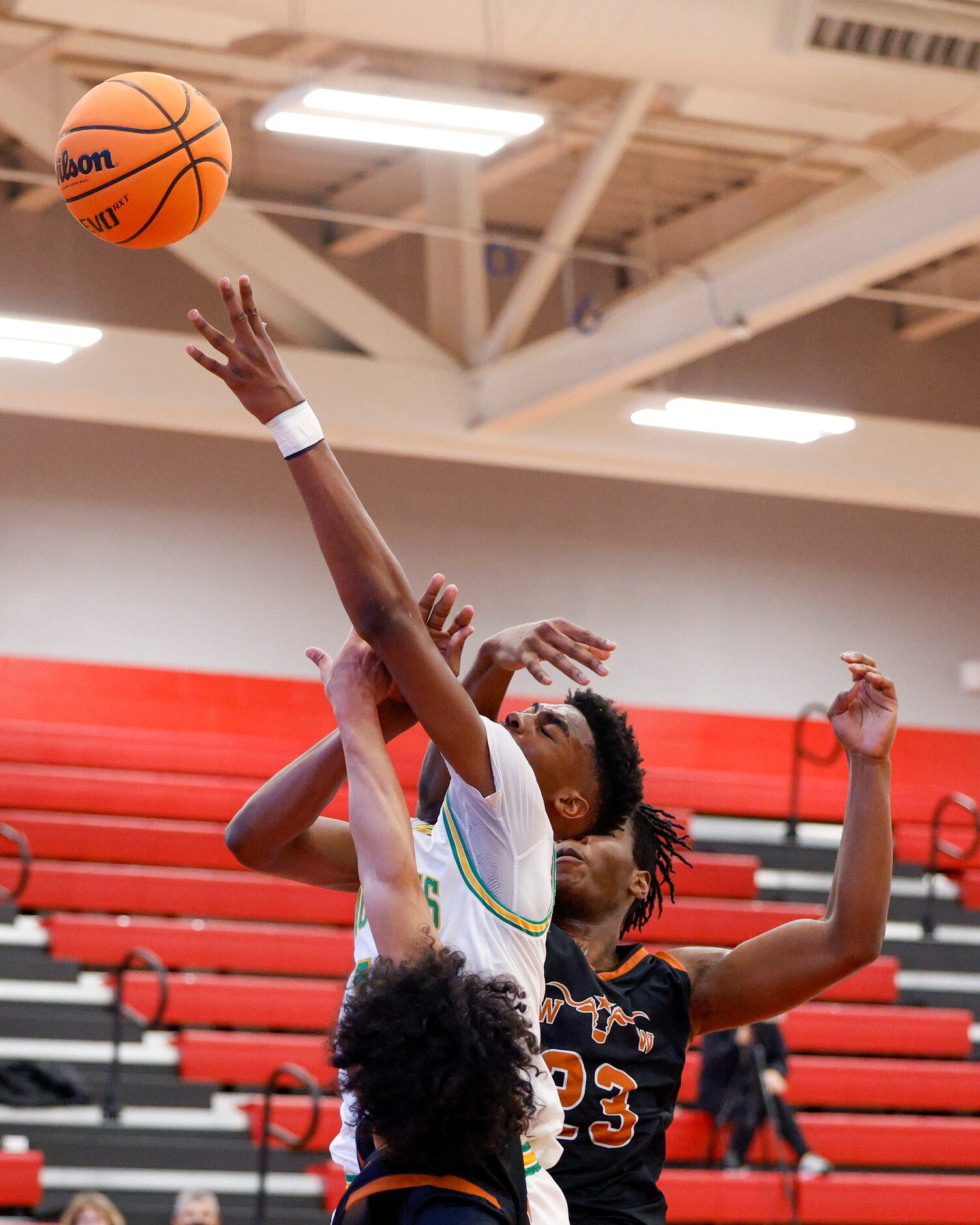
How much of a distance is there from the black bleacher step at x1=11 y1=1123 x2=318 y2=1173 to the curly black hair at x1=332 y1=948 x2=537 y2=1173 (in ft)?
18.8

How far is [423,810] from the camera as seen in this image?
2945mm

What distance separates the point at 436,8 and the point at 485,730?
4.64m

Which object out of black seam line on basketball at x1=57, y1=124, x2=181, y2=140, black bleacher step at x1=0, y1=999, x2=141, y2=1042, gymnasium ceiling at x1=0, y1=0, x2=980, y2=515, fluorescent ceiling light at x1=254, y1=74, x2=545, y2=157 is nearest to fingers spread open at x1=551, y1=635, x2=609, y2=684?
black seam line on basketball at x1=57, y1=124, x2=181, y2=140

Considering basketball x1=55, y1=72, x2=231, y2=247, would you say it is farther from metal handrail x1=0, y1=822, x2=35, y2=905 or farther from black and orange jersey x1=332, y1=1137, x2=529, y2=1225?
metal handrail x1=0, y1=822, x2=35, y2=905

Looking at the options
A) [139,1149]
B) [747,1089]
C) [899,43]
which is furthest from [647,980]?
[747,1089]

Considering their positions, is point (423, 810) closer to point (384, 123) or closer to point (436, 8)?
point (384, 123)

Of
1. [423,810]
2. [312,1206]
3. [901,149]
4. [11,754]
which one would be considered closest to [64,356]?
[11,754]

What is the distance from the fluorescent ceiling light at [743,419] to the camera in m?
9.27

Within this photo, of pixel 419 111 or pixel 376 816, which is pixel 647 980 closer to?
pixel 376 816

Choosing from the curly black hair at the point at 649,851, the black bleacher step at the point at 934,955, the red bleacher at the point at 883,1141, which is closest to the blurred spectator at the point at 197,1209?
the red bleacher at the point at 883,1141

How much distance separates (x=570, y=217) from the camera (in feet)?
28.1

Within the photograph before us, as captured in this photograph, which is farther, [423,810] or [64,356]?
[64,356]

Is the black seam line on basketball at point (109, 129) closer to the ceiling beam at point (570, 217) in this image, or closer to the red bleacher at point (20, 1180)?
the ceiling beam at point (570, 217)

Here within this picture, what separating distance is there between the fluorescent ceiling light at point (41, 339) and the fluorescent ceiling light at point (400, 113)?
7.59 ft
